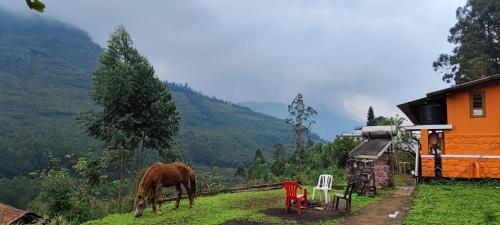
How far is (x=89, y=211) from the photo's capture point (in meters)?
15.0

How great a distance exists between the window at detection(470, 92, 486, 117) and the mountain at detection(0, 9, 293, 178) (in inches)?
1217

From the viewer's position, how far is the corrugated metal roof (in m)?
18.8

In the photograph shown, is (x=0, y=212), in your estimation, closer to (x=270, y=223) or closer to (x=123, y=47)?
(x=270, y=223)

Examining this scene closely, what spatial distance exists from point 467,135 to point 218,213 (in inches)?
520

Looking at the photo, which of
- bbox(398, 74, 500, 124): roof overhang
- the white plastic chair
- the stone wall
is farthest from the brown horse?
bbox(398, 74, 500, 124): roof overhang

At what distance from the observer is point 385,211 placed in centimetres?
1332

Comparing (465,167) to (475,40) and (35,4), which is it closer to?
(35,4)

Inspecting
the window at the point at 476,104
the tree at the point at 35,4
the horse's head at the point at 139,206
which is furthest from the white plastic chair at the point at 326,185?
the tree at the point at 35,4

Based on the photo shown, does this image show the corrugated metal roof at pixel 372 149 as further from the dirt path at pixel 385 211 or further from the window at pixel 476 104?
the window at pixel 476 104

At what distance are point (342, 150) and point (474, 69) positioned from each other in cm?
2208

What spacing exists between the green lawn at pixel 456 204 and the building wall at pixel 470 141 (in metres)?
0.82

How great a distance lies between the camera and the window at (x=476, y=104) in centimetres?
1993

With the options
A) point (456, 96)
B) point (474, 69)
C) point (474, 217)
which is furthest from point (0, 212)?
point (474, 69)

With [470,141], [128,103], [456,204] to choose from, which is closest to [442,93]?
[470,141]
